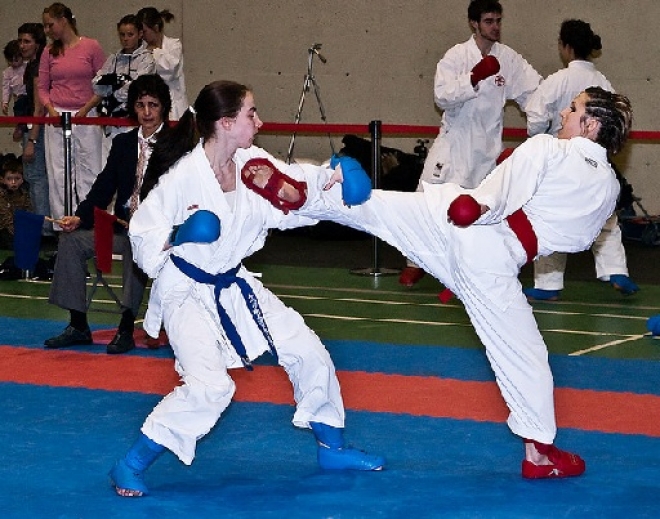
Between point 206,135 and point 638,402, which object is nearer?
point 206,135

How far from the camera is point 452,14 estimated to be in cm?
1220

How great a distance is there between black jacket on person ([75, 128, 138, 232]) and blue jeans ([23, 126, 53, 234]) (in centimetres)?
389

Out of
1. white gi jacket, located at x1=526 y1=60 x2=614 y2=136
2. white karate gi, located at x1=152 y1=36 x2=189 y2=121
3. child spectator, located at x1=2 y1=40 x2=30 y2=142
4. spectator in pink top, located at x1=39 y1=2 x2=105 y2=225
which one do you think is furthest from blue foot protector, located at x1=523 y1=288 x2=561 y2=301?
child spectator, located at x1=2 y1=40 x2=30 y2=142

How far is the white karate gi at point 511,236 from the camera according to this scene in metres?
4.24

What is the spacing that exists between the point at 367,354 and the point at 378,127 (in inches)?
123

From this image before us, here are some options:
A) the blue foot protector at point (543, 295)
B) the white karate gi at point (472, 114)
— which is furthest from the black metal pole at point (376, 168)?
the blue foot protector at point (543, 295)

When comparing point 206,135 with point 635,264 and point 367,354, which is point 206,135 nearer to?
point 367,354

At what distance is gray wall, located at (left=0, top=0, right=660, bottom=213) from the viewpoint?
11609 millimetres

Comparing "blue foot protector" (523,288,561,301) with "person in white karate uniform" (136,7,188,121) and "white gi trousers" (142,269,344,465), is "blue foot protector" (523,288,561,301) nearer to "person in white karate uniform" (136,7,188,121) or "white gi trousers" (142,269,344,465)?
"person in white karate uniform" (136,7,188,121)

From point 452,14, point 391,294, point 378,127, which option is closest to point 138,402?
point 391,294

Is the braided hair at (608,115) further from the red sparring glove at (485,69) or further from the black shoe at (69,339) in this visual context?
the red sparring glove at (485,69)

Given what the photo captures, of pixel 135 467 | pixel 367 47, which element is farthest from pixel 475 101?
pixel 135 467

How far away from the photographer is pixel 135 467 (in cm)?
413

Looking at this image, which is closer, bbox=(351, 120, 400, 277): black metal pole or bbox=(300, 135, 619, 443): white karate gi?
bbox=(300, 135, 619, 443): white karate gi
